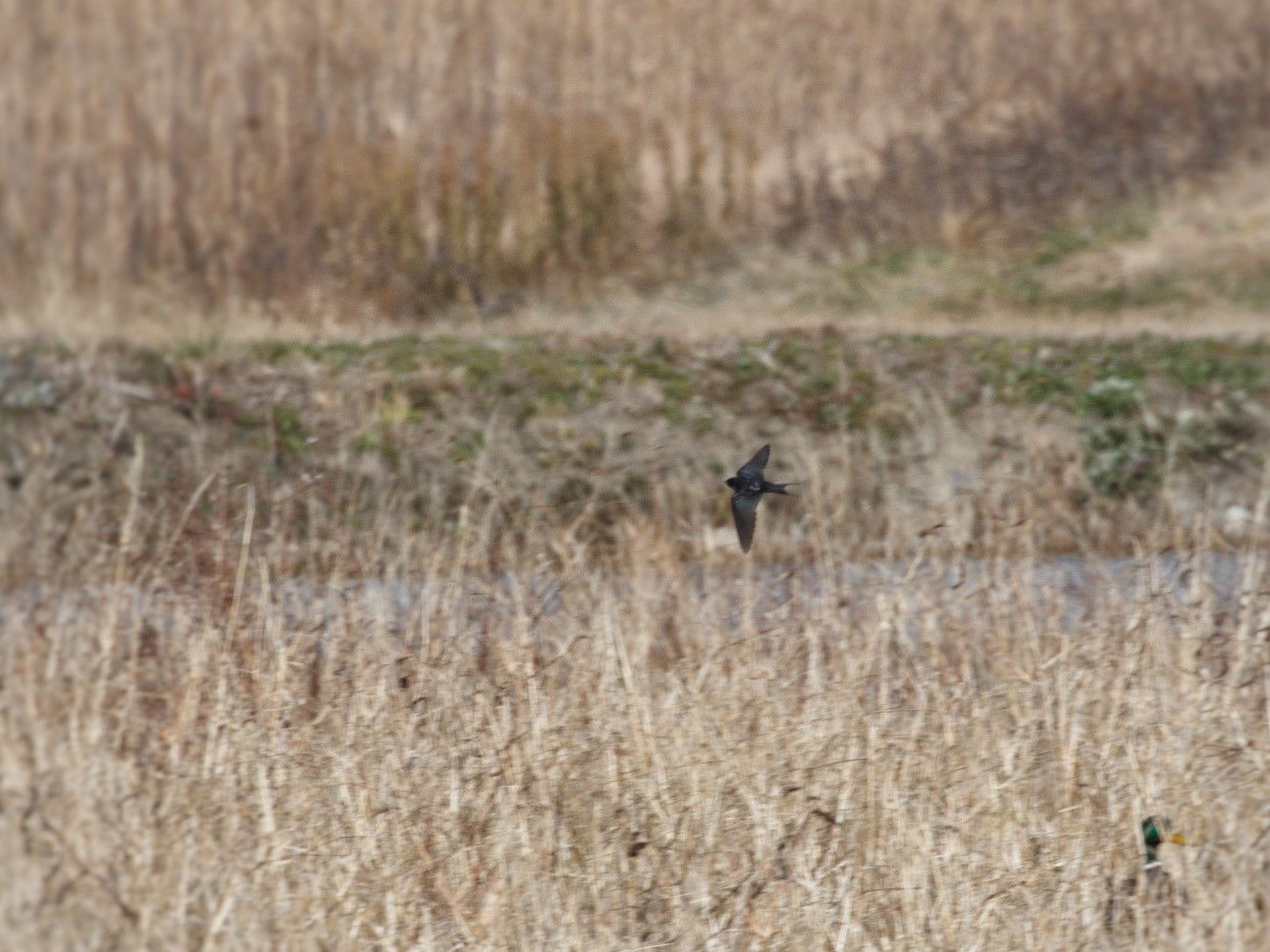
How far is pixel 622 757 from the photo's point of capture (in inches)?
157

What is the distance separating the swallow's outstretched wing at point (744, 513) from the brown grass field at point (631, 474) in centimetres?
23

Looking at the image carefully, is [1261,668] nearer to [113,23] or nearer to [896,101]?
[896,101]

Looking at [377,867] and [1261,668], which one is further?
[1261,668]

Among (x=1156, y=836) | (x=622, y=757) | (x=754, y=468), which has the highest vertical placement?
(x=754, y=468)

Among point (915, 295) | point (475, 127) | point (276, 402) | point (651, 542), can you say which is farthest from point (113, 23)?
point (651, 542)

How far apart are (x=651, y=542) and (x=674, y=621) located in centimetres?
52

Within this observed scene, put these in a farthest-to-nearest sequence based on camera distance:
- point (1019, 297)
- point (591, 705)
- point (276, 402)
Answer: point (1019, 297), point (276, 402), point (591, 705)

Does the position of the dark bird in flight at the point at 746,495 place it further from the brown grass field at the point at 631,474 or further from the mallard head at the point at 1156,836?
the mallard head at the point at 1156,836

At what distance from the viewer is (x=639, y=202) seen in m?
14.0

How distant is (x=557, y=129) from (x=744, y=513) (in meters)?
10.3

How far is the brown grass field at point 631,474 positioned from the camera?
3691 mm

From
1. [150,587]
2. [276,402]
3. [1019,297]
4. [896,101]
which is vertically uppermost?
[896,101]

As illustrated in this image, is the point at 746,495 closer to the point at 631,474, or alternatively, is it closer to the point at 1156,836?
the point at 1156,836

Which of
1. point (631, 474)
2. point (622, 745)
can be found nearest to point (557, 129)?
point (631, 474)
